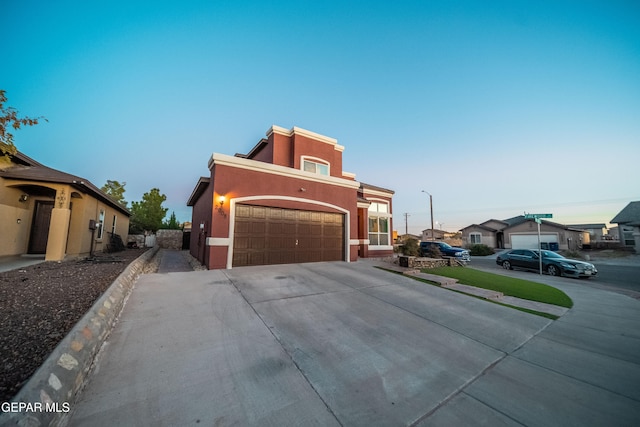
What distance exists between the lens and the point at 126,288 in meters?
5.77

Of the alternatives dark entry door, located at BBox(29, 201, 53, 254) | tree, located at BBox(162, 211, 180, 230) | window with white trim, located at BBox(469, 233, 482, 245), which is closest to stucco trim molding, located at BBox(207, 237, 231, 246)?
dark entry door, located at BBox(29, 201, 53, 254)

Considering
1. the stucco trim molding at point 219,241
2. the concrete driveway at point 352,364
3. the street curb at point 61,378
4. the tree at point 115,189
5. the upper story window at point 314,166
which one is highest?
the tree at point 115,189

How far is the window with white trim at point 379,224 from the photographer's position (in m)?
16.2

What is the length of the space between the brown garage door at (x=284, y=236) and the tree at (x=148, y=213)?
26.6 metres

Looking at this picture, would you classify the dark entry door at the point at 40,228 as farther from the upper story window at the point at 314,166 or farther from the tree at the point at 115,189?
the tree at the point at 115,189

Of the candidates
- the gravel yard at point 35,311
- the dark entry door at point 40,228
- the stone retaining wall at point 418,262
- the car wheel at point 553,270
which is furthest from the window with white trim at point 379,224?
the dark entry door at point 40,228

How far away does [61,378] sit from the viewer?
2414 millimetres

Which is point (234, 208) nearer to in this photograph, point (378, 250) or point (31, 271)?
point (31, 271)

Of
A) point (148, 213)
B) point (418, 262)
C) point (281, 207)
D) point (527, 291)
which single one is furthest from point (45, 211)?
point (148, 213)

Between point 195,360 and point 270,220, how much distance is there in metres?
7.21

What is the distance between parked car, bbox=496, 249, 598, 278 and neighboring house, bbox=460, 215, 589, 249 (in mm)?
16109

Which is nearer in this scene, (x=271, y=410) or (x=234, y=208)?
(x=271, y=410)

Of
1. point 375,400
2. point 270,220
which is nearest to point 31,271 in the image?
point 270,220

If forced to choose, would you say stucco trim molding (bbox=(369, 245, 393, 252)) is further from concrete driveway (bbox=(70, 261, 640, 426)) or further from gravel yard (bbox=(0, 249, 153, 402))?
gravel yard (bbox=(0, 249, 153, 402))
